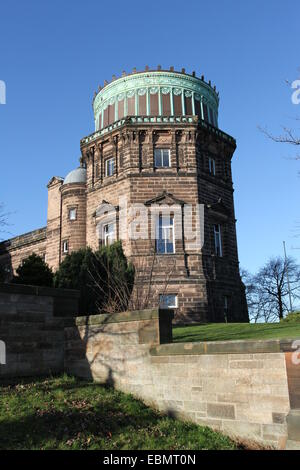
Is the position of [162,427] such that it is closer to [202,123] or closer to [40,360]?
[40,360]

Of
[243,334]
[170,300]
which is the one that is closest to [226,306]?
[170,300]

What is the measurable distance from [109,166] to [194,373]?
832 inches

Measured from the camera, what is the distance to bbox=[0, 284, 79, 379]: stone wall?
10.5 m

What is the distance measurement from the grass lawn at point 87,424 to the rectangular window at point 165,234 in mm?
15437

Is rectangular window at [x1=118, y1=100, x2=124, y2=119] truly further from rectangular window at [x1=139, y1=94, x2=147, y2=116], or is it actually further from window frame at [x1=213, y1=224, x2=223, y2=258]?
window frame at [x1=213, y1=224, x2=223, y2=258]

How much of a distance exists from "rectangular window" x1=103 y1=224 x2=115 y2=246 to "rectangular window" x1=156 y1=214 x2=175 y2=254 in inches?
114

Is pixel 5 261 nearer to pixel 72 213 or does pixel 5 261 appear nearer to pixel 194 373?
pixel 72 213

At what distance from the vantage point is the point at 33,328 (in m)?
11.1

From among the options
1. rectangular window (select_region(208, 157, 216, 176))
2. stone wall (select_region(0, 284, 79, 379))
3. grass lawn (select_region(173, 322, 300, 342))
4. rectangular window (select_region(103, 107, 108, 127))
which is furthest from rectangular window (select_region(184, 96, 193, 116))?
stone wall (select_region(0, 284, 79, 379))

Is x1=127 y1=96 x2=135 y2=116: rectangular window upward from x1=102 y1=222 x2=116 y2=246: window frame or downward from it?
upward

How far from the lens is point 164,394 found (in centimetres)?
912

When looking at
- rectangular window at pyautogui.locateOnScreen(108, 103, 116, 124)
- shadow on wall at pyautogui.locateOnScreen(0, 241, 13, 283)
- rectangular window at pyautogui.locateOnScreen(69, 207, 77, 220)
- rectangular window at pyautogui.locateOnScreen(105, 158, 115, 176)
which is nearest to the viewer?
rectangular window at pyautogui.locateOnScreen(105, 158, 115, 176)

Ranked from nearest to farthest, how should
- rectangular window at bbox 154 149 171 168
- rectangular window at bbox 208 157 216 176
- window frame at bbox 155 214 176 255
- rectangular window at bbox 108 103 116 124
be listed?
1. window frame at bbox 155 214 176 255
2. rectangular window at bbox 154 149 171 168
3. rectangular window at bbox 208 157 216 176
4. rectangular window at bbox 108 103 116 124

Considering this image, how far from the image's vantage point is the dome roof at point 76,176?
30625 millimetres
